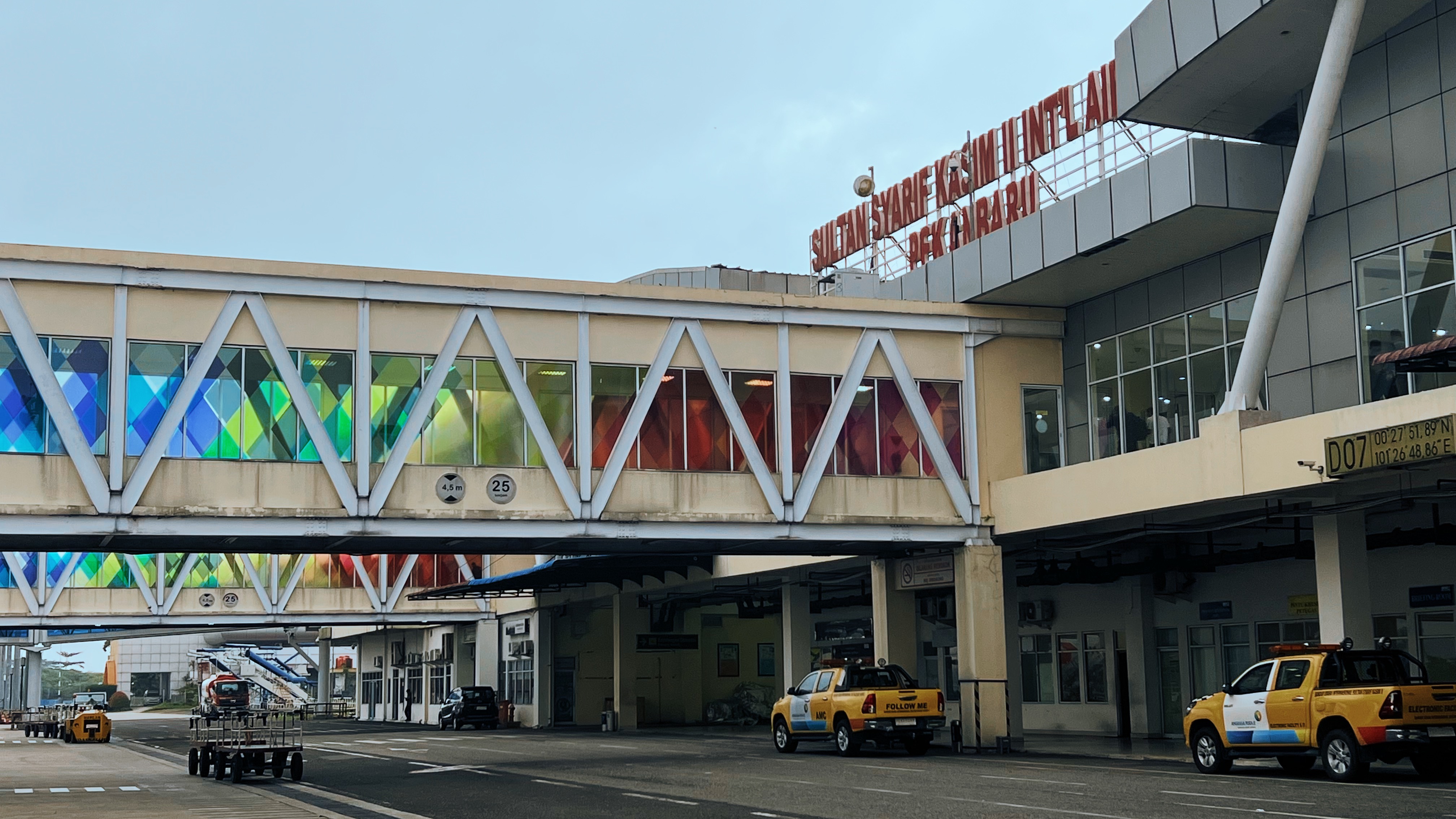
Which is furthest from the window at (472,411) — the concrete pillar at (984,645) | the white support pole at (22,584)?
the white support pole at (22,584)

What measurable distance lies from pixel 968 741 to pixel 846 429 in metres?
7.01

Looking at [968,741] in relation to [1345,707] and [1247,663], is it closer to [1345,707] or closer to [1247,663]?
[1247,663]

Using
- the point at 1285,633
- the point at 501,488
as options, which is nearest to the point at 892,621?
the point at 1285,633

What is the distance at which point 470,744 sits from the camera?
4247 cm

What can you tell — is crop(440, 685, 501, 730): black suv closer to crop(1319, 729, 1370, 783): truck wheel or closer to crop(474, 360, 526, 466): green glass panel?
crop(474, 360, 526, 466): green glass panel

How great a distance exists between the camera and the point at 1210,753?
23.2 m

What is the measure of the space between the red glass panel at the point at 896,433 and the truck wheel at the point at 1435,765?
43.8 feet

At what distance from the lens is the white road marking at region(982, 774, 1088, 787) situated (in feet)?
69.1

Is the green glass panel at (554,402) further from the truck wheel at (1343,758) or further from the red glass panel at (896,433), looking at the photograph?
the truck wheel at (1343,758)

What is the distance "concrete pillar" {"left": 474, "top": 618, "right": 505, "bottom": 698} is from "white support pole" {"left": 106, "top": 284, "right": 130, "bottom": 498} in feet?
133

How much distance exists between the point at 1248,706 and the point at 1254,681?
38 cm

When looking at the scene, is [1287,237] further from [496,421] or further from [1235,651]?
[496,421]

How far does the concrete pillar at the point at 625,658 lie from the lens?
52.7m

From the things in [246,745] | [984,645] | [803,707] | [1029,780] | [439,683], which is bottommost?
[439,683]
